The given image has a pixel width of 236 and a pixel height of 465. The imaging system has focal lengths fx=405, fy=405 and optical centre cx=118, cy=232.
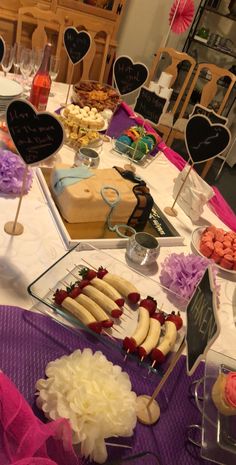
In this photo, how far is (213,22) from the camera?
12.6 feet

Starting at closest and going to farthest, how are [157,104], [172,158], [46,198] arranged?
1. [46,198]
2. [157,104]
3. [172,158]

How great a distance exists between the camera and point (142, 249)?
1.05 meters

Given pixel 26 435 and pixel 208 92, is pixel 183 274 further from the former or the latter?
pixel 208 92

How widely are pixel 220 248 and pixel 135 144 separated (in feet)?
2.10

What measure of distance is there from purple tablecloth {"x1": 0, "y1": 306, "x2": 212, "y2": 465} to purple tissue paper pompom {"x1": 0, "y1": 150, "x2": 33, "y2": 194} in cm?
42

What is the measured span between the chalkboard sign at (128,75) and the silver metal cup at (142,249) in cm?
78

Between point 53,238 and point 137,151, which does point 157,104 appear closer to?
point 137,151

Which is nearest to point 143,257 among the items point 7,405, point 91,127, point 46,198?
point 46,198

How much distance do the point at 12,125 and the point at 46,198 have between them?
0.31m

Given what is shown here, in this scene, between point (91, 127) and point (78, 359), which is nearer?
point (78, 359)

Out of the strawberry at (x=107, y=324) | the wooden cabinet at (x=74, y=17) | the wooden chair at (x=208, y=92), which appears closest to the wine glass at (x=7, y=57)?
the wooden cabinet at (x=74, y=17)

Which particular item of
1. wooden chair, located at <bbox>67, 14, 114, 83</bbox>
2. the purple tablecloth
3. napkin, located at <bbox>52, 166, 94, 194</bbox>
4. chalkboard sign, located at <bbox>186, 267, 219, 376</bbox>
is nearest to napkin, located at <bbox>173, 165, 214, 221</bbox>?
napkin, located at <bbox>52, 166, 94, 194</bbox>

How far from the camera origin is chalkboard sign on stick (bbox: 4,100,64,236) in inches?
34.5

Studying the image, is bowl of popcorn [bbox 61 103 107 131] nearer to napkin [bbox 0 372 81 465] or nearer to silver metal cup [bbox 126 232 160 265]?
silver metal cup [bbox 126 232 160 265]
